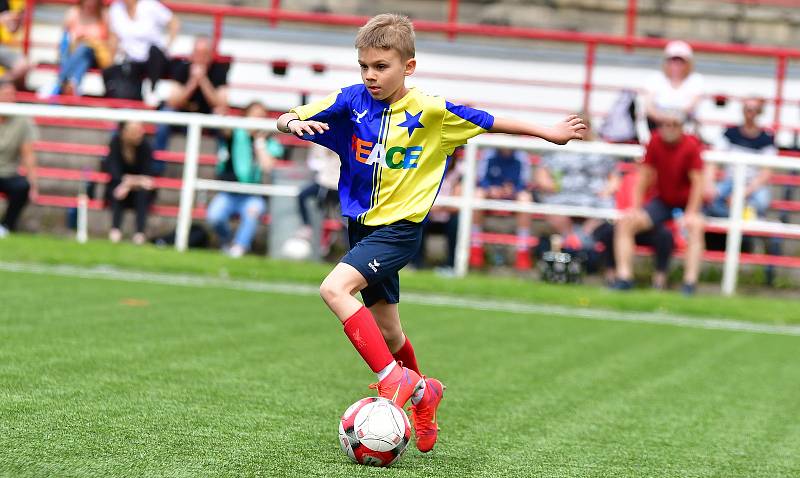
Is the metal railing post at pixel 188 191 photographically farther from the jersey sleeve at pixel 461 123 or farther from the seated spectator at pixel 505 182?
the jersey sleeve at pixel 461 123

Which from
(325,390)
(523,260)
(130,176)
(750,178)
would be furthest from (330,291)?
(750,178)

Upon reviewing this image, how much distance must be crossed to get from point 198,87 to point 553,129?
34.4 ft

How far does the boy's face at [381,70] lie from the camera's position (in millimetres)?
5434

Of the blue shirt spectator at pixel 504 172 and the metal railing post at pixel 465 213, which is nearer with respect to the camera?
the metal railing post at pixel 465 213

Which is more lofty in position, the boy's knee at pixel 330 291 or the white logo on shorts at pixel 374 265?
the white logo on shorts at pixel 374 265

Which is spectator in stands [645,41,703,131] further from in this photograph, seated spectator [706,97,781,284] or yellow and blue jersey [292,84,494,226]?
yellow and blue jersey [292,84,494,226]

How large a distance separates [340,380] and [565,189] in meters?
7.34

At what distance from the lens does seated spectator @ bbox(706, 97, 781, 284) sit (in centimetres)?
1399

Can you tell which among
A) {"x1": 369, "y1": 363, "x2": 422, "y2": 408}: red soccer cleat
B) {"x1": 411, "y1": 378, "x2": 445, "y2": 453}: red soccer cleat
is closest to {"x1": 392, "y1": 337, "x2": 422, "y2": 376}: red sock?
{"x1": 411, "y1": 378, "x2": 445, "y2": 453}: red soccer cleat

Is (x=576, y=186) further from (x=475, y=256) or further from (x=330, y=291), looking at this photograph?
(x=330, y=291)

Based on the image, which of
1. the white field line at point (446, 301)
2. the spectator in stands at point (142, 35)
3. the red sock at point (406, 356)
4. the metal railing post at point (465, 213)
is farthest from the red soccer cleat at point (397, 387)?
the spectator in stands at point (142, 35)

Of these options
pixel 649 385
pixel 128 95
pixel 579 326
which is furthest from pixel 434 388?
pixel 128 95

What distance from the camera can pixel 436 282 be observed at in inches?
513

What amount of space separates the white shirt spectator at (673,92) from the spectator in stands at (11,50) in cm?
745
